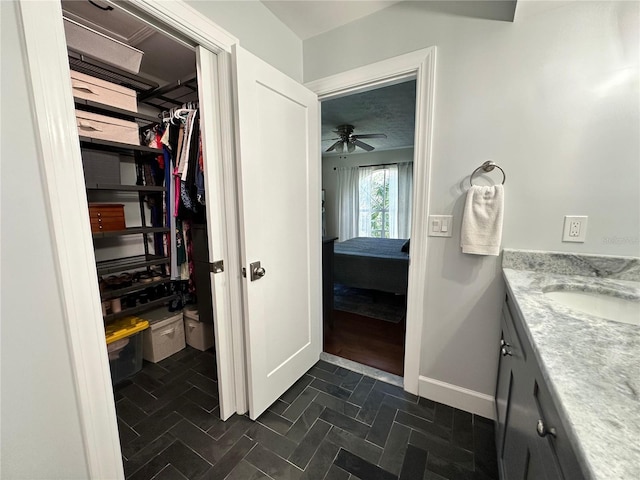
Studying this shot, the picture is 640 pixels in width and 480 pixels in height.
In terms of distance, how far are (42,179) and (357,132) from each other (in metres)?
4.18

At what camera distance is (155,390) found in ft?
5.98

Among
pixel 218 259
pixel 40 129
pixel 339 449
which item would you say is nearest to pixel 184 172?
pixel 218 259

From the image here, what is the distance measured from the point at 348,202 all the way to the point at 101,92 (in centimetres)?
508

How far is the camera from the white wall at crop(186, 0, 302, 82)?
1.29 meters

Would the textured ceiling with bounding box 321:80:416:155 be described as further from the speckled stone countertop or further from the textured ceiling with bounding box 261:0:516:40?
the speckled stone countertop

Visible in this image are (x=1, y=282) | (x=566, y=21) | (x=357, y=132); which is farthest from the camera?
(x=357, y=132)

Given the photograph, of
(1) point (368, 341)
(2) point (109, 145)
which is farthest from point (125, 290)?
(1) point (368, 341)

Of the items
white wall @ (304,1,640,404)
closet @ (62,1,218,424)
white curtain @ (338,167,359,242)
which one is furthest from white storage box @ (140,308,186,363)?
white curtain @ (338,167,359,242)

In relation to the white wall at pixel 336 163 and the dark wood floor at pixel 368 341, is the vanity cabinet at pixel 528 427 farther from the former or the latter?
the white wall at pixel 336 163

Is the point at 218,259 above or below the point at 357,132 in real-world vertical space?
below

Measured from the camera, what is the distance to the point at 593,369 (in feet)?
1.92

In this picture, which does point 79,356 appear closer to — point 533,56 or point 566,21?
point 533,56

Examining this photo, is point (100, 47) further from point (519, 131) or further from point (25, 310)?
point (519, 131)

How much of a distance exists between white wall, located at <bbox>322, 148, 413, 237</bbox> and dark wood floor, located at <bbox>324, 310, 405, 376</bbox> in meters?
3.84
